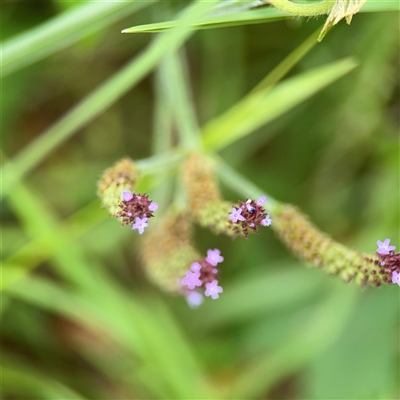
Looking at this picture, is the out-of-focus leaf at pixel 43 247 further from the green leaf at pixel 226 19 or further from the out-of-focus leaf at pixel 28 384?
the green leaf at pixel 226 19

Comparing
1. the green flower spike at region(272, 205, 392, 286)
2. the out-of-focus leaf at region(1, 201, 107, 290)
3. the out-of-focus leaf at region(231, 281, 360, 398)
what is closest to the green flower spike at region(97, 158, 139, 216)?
the green flower spike at region(272, 205, 392, 286)

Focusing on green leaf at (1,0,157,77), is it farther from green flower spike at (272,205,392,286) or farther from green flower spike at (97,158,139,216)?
green flower spike at (272,205,392,286)

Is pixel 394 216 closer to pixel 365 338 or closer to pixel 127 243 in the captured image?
pixel 365 338

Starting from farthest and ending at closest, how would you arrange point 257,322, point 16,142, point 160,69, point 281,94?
point 16,142 < point 257,322 < point 160,69 < point 281,94

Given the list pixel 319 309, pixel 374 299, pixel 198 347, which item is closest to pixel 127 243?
pixel 198 347

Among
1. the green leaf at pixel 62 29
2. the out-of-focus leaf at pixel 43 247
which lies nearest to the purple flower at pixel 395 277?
the green leaf at pixel 62 29

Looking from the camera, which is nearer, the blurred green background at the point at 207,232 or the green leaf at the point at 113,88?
the green leaf at the point at 113,88
